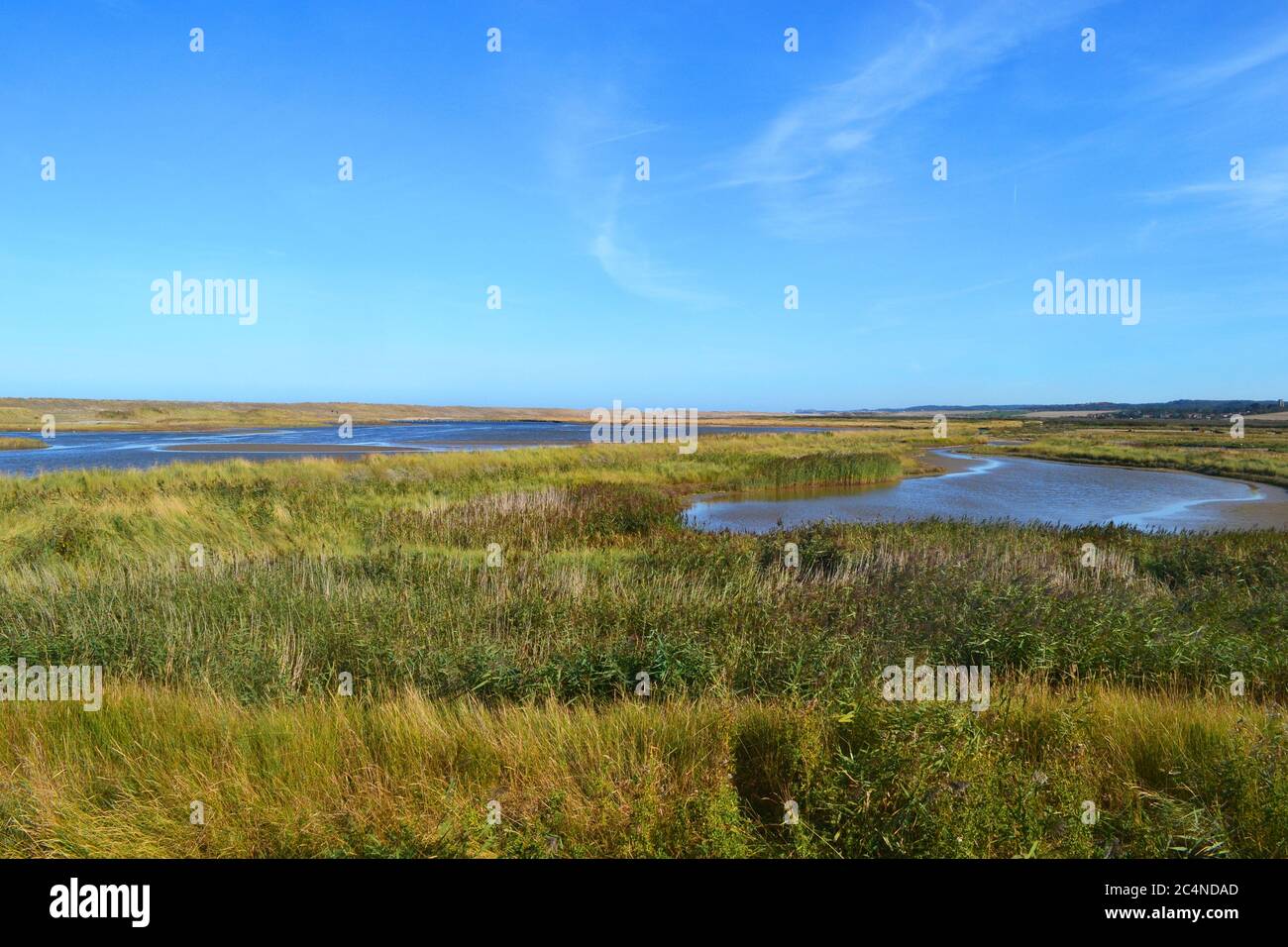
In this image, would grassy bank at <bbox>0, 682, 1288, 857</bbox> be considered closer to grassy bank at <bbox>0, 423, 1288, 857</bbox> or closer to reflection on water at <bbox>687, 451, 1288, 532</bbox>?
grassy bank at <bbox>0, 423, 1288, 857</bbox>

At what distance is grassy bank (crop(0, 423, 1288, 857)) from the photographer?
3.01 m

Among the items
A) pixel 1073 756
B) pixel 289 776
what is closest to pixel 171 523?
pixel 289 776

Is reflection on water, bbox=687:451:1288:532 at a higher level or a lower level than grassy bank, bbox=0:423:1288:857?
lower

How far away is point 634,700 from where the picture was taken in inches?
185

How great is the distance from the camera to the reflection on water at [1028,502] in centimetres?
2095

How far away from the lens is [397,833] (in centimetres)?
298
